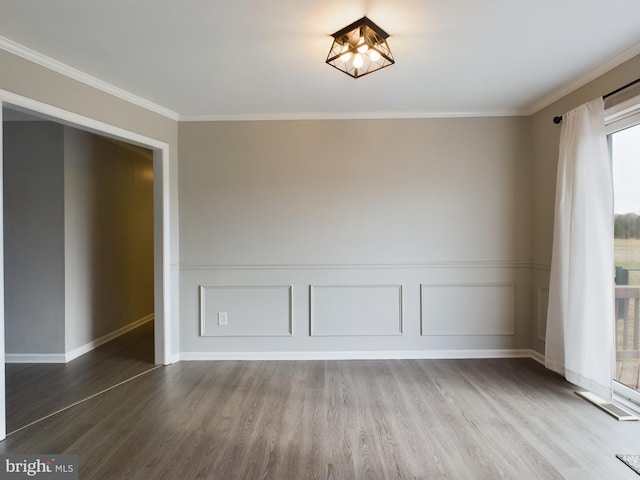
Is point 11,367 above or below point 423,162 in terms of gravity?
below

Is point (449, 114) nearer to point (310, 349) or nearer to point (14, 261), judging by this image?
point (310, 349)

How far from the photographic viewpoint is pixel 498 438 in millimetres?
2105

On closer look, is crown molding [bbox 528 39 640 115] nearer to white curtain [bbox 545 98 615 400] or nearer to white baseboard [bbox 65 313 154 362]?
white curtain [bbox 545 98 615 400]

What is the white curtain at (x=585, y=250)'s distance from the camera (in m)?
2.49

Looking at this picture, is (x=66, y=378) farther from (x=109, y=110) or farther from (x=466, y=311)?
(x=466, y=311)

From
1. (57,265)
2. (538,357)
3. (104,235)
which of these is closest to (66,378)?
(57,265)

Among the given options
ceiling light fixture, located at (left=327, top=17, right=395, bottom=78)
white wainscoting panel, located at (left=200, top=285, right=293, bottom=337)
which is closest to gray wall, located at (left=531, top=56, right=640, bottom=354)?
ceiling light fixture, located at (left=327, top=17, right=395, bottom=78)

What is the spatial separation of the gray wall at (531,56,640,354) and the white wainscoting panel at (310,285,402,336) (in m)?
1.36

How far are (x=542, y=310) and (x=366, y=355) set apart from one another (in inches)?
70.7

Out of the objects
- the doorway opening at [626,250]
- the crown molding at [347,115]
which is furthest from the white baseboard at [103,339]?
the doorway opening at [626,250]

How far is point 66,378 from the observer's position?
9.95 ft

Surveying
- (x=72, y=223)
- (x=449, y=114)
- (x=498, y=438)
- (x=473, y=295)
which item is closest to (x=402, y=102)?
(x=449, y=114)

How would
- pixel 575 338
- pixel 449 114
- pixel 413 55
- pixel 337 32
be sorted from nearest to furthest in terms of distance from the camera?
pixel 337 32, pixel 413 55, pixel 575 338, pixel 449 114

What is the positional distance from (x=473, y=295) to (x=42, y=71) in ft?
13.5
